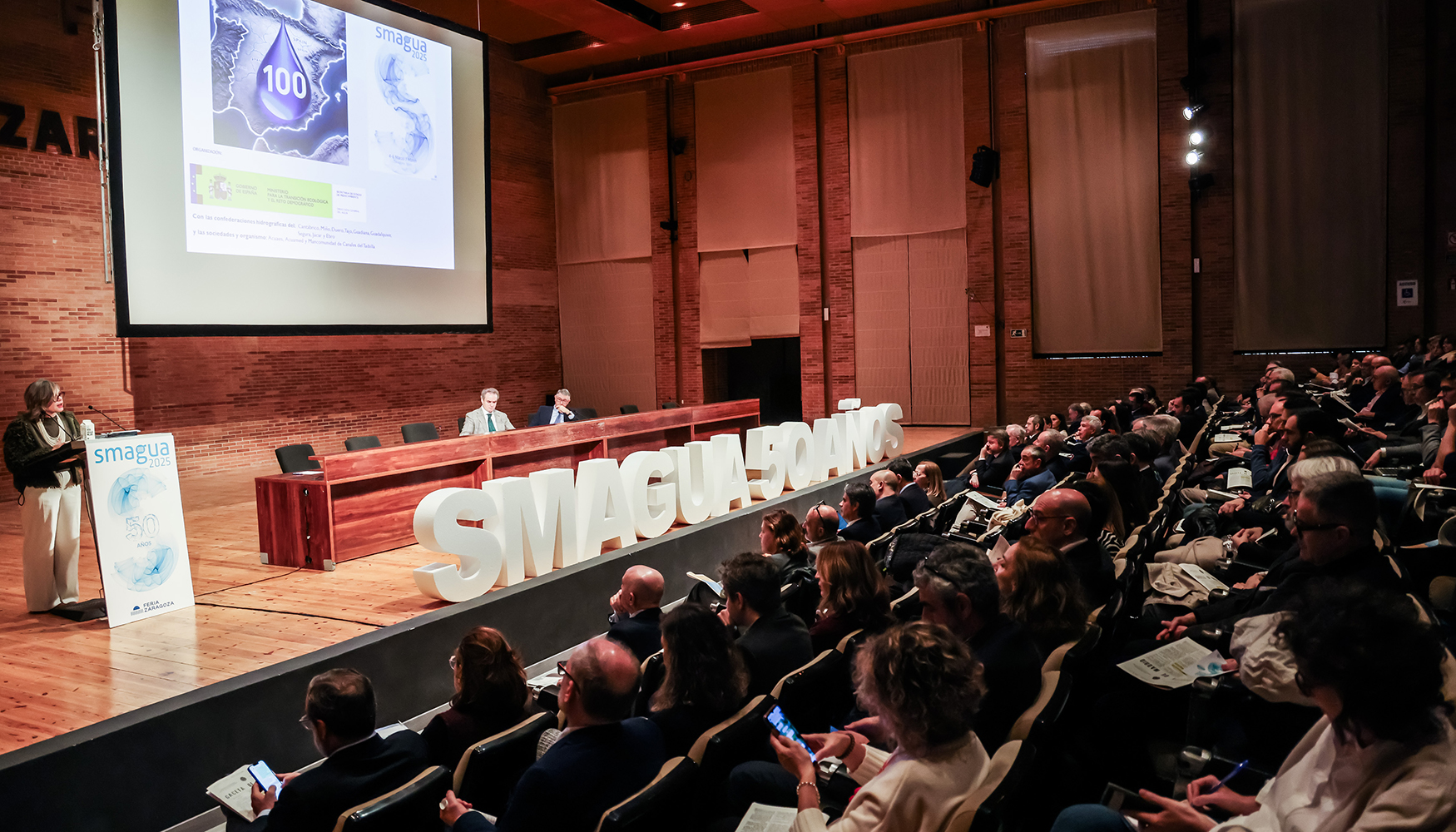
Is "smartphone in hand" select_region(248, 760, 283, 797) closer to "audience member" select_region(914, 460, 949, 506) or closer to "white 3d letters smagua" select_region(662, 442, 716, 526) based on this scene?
"white 3d letters smagua" select_region(662, 442, 716, 526)

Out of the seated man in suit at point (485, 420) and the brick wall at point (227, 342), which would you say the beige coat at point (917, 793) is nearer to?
the seated man in suit at point (485, 420)

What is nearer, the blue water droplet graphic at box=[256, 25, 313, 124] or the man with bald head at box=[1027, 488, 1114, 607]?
the man with bald head at box=[1027, 488, 1114, 607]

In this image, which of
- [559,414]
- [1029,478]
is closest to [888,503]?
[1029,478]

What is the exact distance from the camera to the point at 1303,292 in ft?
37.3

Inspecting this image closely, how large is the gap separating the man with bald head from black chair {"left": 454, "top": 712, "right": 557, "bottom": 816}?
6.58ft

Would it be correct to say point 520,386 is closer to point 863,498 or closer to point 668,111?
point 668,111

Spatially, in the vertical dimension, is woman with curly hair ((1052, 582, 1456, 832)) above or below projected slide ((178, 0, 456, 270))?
below

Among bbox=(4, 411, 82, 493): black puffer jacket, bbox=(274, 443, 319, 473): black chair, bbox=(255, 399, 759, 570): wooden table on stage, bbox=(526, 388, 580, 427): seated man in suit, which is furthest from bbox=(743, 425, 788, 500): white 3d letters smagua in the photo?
bbox=(4, 411, 82, 493): black puffer jacket

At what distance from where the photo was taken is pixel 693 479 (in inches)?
270

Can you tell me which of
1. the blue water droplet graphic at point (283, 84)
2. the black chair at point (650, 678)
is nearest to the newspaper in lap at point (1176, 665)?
the black chair at point (650, 678)

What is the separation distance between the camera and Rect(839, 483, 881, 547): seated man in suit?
4883mm

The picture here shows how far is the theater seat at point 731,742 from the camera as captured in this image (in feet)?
7.57

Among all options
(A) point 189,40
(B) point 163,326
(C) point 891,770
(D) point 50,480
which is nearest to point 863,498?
(C) point 891,770

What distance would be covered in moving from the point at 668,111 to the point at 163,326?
30.3 feet
